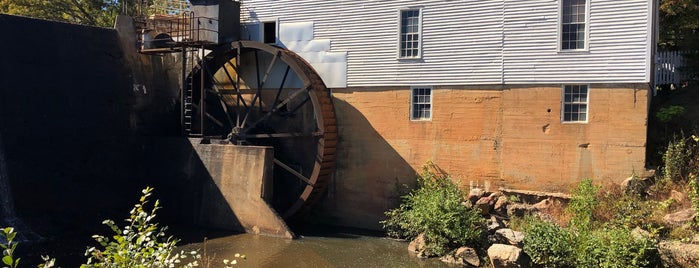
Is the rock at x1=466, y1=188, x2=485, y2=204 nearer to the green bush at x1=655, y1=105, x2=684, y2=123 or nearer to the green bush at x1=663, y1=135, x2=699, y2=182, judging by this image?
the green bush at x1=663, y1=135, x2=699, y2=182

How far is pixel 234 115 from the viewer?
1611cm

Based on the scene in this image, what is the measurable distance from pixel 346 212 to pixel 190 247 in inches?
160

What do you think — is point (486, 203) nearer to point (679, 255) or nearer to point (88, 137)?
point (679, 255)

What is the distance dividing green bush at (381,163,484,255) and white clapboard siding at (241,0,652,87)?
290 cm

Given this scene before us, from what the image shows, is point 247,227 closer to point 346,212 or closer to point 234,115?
point 346,212

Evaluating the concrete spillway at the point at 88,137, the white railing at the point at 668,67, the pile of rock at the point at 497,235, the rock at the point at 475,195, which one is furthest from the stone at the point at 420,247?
the white railing at the point at 668,67

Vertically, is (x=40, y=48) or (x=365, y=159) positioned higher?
(x=40, y=48)

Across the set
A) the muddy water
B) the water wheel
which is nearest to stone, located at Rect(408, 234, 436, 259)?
the muddy water

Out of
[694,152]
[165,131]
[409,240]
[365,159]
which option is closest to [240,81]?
[165,131]

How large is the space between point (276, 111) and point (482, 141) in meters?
5.58

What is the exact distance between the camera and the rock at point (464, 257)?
34.2 feet

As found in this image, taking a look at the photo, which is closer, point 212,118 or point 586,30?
point 586,30

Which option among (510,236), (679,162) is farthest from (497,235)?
(679,162)

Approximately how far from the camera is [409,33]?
1357cm
